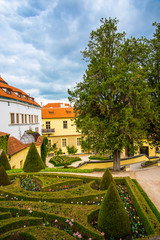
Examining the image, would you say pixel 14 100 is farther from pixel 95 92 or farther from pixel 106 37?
pixel 106 37

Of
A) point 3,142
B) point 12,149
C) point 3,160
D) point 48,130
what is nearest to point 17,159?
point 12,149

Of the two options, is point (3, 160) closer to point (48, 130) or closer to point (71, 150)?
point (71, 150)

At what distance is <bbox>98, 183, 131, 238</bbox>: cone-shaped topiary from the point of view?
16.6ft

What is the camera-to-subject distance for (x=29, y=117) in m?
28.5

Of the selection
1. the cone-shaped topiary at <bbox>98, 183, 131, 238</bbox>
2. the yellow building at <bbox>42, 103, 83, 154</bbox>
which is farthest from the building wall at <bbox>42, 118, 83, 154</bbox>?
the cone-shaped topiary at <bbox>98, 183, 131, 238</bbox>

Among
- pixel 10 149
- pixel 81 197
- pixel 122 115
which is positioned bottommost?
pixel 81 197

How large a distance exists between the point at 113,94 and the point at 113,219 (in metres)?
11.4

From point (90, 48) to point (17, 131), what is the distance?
14.8 m

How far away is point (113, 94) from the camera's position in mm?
14773

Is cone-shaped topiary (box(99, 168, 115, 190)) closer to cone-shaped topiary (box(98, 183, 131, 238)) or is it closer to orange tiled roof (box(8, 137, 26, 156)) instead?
cone-shaped topiary (box(98, 183, 131, 238))

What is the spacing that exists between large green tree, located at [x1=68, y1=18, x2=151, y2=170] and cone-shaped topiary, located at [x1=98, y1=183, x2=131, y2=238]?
8404mm

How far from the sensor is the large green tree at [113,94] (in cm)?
1385

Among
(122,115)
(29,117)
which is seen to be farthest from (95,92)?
(29,117)

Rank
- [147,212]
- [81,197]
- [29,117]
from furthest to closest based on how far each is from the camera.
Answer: [29,117] → [81,197] → [147,212]
